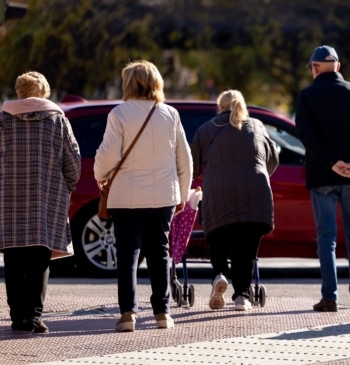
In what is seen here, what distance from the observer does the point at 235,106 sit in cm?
1069

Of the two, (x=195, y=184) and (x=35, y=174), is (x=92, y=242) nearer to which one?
(x=195, y=184)

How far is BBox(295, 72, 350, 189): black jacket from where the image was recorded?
10.5 meters

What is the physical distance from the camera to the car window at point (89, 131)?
13828 mm

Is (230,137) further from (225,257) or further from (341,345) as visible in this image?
(341,345)

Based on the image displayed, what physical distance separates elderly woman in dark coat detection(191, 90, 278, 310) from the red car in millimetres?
2815

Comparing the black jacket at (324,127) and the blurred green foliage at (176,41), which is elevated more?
the blurred green foliage at (176,41)

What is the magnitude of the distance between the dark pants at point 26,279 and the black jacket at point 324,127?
7.38 ft

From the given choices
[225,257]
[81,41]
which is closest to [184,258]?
[225,257]

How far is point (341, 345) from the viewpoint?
8781 mm

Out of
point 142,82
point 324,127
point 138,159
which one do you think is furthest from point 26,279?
point 324,127

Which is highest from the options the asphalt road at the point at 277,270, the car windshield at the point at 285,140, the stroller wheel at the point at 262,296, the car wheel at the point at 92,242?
the car windshield at the point at 285,140

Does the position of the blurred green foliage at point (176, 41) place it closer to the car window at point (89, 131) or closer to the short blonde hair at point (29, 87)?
the car window at point (89, 131)

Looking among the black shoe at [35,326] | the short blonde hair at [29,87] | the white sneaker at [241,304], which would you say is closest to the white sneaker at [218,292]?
the white sneaker at [241,304]

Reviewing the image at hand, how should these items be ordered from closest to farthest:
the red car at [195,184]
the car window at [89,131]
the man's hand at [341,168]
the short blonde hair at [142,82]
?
the short blonde hair at [142,82]
the man's hand at [341,168]
the red car at [195,184]
the car window at [89,131]
